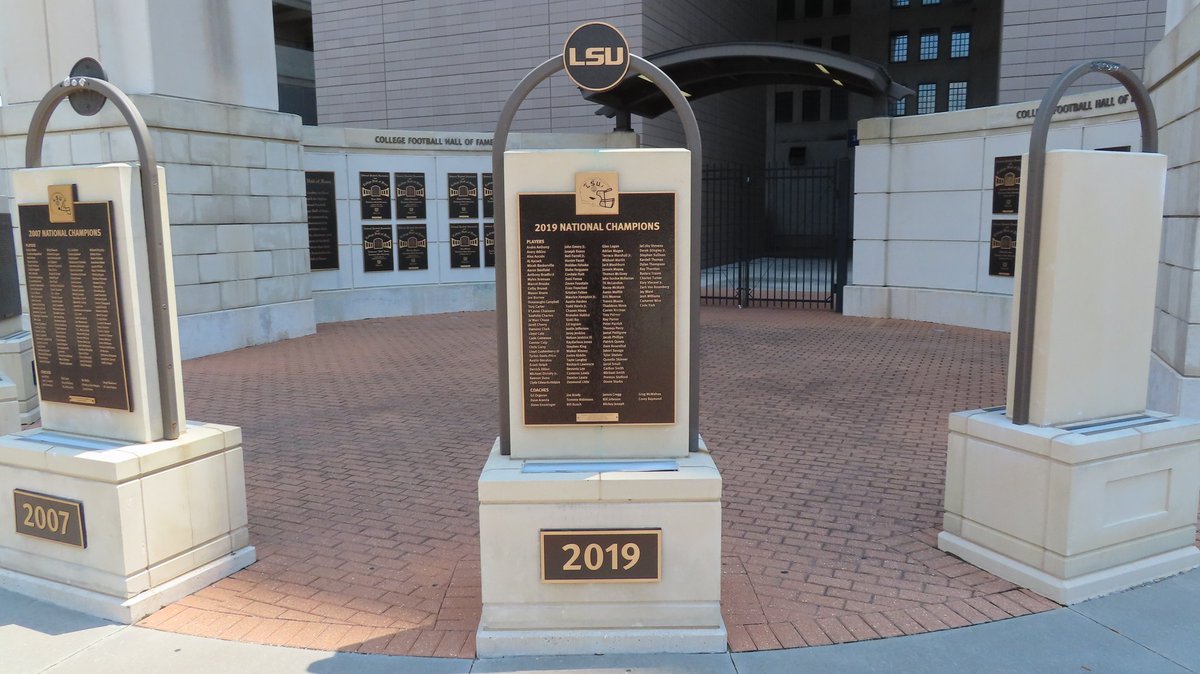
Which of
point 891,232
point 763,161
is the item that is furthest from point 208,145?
point 763,161

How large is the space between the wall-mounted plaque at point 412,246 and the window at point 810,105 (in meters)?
27.8

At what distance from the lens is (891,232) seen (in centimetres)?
1547

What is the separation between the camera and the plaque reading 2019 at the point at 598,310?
407cm

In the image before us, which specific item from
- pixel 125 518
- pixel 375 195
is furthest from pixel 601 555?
pixel 375 195

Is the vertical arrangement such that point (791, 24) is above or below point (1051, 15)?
above

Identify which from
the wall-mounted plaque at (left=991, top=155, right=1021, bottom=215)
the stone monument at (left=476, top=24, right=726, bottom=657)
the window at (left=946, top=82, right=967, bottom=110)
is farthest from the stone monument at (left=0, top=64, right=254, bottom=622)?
the window at (left=946, top=82, right=967, bottom=110)

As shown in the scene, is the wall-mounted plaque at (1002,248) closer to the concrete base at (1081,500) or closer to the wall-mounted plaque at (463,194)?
the concrete base at (1081,500)

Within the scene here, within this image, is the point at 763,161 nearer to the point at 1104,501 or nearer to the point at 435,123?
the point at 435,123

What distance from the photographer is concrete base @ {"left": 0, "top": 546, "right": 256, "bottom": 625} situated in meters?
4.51

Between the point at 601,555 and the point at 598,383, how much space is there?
0.82m

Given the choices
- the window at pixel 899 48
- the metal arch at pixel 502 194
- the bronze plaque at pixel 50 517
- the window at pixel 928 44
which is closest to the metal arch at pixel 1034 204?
the metal arch at pixel 502 194

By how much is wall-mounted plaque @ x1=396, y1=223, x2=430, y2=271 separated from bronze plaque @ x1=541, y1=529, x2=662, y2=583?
1348 centimetres

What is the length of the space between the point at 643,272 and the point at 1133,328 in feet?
9.64

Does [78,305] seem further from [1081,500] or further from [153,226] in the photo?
[1081,500]
